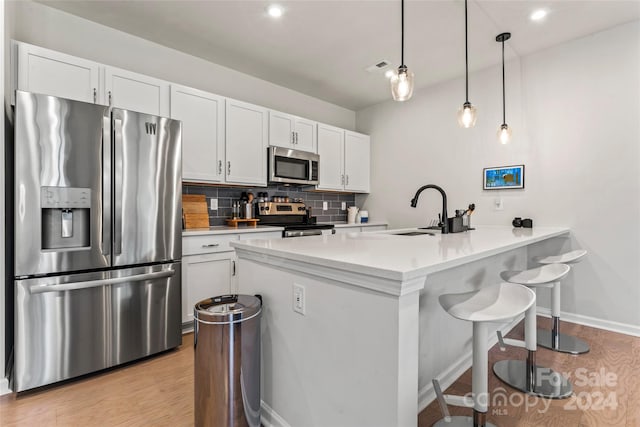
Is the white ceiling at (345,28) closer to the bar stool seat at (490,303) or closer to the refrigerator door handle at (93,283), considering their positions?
the refrigerator door handle at (93,283)

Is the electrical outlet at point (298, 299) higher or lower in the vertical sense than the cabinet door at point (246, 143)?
lower

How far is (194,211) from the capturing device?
10.2ft

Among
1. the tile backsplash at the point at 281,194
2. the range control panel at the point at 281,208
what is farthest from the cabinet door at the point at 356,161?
the range control panel at the point at 281,208

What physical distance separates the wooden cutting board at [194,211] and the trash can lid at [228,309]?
1.68 m

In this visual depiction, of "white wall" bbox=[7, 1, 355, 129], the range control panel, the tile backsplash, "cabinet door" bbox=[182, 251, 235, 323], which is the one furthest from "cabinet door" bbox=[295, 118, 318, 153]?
"cabinet door" bbox=[182, 251, 235, 323]

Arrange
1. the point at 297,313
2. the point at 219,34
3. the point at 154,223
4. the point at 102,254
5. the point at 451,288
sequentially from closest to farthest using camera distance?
1. the point at 297,313
2. the point at 451,288
3. the point at 102,254
4. the point at 154,223
5. the point at 219,34

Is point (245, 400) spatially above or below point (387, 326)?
below

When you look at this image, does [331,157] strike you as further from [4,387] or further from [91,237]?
[4,387]

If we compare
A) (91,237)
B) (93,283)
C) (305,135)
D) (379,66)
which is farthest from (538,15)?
(93,283)

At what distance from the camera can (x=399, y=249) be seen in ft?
4.83

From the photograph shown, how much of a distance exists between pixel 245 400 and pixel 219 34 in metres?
2.95

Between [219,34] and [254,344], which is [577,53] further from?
[254,344]

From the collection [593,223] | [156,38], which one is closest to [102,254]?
[156,38]

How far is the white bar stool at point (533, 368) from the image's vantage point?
185 centimetres
